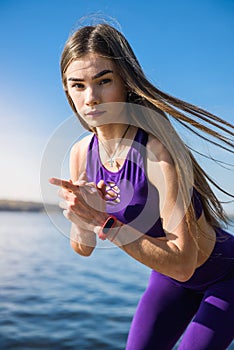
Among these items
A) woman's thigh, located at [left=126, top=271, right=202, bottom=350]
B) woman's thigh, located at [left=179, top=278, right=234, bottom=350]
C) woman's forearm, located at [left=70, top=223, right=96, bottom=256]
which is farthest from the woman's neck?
woman's thigh, located at [left=179, top=278, right=234, bottom=350]

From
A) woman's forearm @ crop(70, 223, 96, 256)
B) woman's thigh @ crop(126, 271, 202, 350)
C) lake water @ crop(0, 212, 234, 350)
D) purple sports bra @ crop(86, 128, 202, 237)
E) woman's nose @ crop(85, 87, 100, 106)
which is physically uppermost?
woman's nose @ crop(85, 87, 100, 106)

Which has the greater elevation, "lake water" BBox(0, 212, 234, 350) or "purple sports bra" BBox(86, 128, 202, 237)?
"purple sports bra" BBox(86, 128, 202, 237)

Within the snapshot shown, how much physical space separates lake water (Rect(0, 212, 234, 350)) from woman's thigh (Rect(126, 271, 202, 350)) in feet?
1.26

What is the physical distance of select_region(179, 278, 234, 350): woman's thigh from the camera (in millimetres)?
2312

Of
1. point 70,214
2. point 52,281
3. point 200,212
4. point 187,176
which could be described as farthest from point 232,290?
point 52,281

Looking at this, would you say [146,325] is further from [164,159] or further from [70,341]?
[70,341]

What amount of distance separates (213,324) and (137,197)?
686 mm

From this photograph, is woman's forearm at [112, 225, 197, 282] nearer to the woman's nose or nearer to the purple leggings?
the purple leggings

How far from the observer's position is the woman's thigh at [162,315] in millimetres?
2490

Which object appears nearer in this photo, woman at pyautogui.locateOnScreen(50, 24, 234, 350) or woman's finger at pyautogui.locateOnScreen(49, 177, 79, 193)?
woman's finger at pyautogui.locateOnScreen(49, 177, 79, 193)

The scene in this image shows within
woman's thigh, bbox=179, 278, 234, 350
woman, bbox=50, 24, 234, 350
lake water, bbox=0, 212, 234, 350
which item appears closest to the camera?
woman, bbox=50, 24, 234, 350

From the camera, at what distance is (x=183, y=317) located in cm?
255

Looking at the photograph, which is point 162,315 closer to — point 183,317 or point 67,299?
point 183,317

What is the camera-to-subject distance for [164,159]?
2.11 m
